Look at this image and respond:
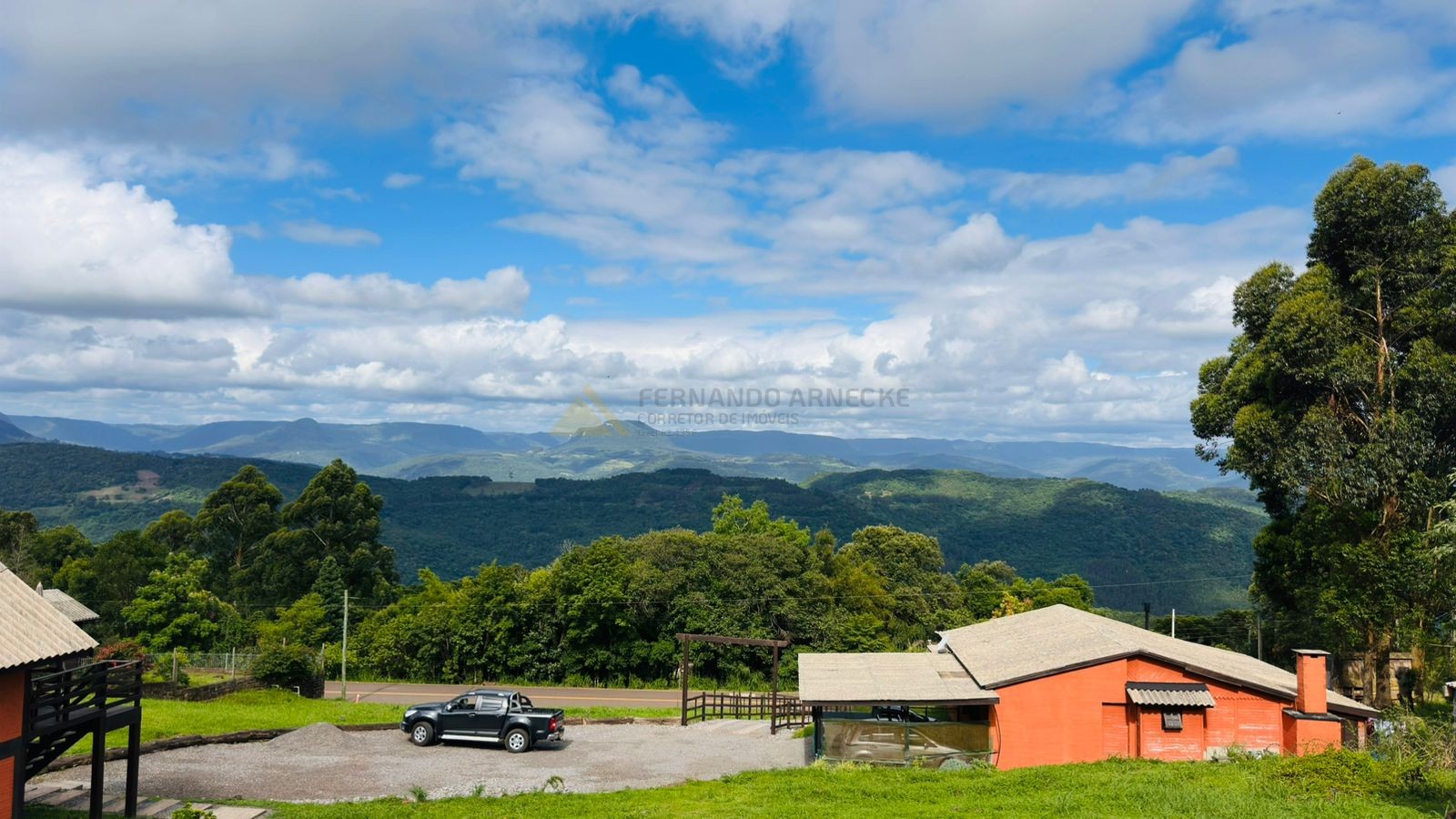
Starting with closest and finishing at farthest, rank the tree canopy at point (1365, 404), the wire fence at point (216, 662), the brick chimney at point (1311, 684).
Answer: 1. the brick chimney at point (1311, 684)
2. the tree canopy at point (1365, 404)
3. the wire fence at point (216, 662)

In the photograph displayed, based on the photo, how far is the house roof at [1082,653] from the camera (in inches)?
920

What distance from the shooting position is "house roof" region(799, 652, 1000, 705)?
Result: 2305cm

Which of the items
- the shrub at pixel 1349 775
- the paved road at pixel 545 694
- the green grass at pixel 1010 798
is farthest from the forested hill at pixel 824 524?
the green grass at pixel 1010 798

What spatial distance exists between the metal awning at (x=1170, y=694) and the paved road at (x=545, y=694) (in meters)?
22.3

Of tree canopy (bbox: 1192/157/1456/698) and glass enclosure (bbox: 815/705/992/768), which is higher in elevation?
tree canopy (bbox: 1192/157/1456/698)

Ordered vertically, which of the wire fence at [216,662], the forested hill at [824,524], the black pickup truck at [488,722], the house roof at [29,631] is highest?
the house roof at [29,631]

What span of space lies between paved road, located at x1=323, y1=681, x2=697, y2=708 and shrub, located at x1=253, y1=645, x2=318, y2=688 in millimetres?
2924

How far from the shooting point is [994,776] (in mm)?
21109

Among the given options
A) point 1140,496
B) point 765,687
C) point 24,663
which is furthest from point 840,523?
point 24,663

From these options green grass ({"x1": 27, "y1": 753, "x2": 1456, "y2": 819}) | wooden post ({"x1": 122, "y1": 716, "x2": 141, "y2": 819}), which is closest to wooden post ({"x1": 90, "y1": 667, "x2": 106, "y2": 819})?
wooden post ({"x1": 122, "y1": 716, "x2": 141, "y2": 819})

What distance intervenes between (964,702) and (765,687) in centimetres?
2592

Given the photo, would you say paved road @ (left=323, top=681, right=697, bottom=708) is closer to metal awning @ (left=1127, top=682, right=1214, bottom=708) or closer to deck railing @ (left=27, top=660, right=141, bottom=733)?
deck railing @ (left=27, top=660, right=141, bottom=733)

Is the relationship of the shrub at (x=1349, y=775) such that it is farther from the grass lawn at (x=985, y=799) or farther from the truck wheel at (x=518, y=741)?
the truck wheel at (x=518, y=741)

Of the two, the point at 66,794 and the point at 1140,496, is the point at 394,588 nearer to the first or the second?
the point at 66,794
